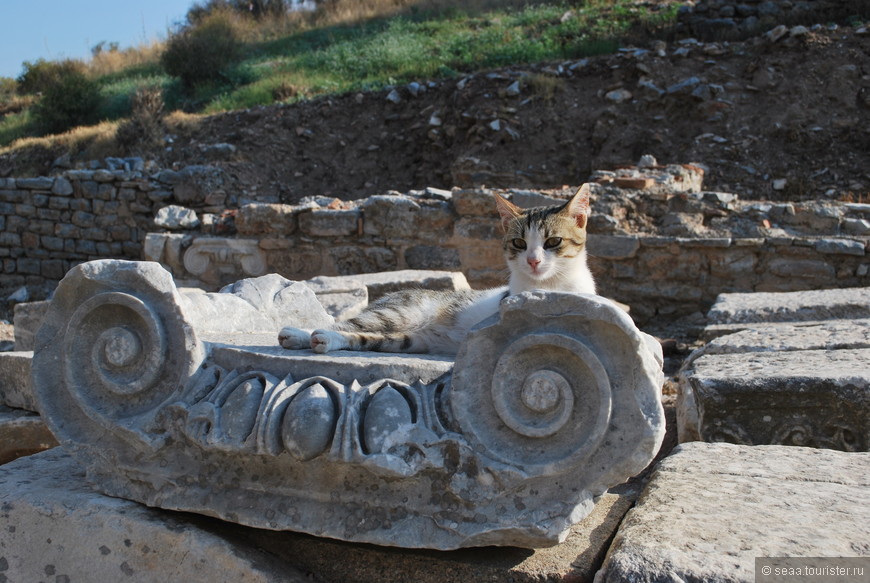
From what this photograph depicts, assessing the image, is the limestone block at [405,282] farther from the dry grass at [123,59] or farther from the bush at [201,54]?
the dry grass at [123,59]

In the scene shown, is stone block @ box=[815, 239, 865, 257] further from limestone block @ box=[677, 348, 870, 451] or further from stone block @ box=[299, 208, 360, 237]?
stone block @ box=[299, 208, 360, 237]

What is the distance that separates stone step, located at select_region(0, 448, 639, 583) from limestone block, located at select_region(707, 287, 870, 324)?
243cm

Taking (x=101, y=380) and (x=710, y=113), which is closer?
(x=101, y=380)

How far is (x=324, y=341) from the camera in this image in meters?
2.25

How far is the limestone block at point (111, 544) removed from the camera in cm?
191

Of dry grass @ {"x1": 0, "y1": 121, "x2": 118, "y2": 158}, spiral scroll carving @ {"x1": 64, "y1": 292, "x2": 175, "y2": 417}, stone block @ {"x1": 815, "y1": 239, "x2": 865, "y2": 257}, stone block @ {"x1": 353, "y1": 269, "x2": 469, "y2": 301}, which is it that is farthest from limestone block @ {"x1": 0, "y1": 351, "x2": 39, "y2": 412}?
dry grass @ {"x1": 0, "y1": 121, "x2": 118, "y2": 158}

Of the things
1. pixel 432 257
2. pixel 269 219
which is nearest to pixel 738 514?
pixel 432 257

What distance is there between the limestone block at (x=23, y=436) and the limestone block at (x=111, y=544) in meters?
1.12

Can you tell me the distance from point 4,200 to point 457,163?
22.0ft

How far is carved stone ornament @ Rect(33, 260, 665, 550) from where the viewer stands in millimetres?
1724

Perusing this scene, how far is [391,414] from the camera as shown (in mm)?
1816

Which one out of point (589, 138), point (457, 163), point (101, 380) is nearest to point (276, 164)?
point (457, 163)

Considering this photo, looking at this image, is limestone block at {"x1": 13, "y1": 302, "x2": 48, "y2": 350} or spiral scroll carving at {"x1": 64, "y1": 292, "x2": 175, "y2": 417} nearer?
spiral scroll carving at {"x1": 64, "y1": 292, "x2": 175, "y2": 417}

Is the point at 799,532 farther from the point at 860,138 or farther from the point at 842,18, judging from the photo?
the point at 842,18
